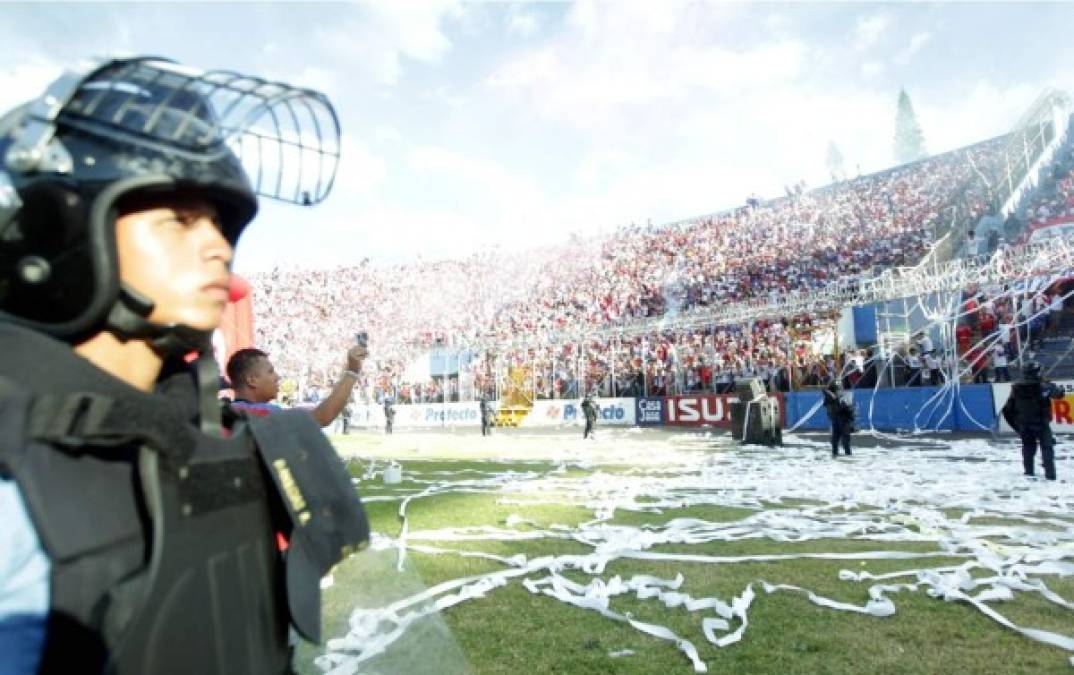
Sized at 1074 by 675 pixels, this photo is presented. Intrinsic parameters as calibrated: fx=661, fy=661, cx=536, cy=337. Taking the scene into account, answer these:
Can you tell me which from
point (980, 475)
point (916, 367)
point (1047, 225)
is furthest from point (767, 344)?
point (980, 475)

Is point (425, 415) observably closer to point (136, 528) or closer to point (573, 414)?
point (573, 414)

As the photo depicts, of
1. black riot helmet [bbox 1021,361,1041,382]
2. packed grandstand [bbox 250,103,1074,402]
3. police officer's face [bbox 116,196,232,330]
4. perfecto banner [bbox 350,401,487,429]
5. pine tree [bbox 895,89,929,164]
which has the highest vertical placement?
pine tree [bbox 895,89,929,164]

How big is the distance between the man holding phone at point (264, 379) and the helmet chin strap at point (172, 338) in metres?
3.07

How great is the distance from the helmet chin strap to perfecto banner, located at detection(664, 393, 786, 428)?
23.2 metres

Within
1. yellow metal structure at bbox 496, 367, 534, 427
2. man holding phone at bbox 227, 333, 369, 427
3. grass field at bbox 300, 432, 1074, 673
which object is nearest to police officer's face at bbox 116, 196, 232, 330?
grass field at bbox 300, 432, 1074, 673

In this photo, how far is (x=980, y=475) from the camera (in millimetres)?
10188

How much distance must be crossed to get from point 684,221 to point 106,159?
4192 cm

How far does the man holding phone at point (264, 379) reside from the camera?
4.63 metres

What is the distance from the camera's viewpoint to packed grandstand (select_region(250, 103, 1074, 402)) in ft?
75.3

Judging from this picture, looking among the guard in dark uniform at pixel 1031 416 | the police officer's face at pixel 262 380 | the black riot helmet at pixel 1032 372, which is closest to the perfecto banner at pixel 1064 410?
the guard in dark uniform at pixel 1031 416

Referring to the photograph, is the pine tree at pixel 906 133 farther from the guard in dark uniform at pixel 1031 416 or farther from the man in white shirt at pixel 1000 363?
the guard in dark uniform at pixel 1031 416

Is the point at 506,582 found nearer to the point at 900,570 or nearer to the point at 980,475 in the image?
the point at 900,570

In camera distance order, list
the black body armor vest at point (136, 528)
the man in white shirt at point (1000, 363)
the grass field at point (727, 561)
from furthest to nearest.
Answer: the man in white shirt at point (1000, 363), the grass field at point (727, 561), the black body armor vest at point (136, 528)

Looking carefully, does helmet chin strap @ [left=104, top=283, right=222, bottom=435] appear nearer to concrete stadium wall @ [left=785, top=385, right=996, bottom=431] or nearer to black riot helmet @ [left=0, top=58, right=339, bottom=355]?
black riot helmet @ [left=0, top=58, right=339, bottom=355]
